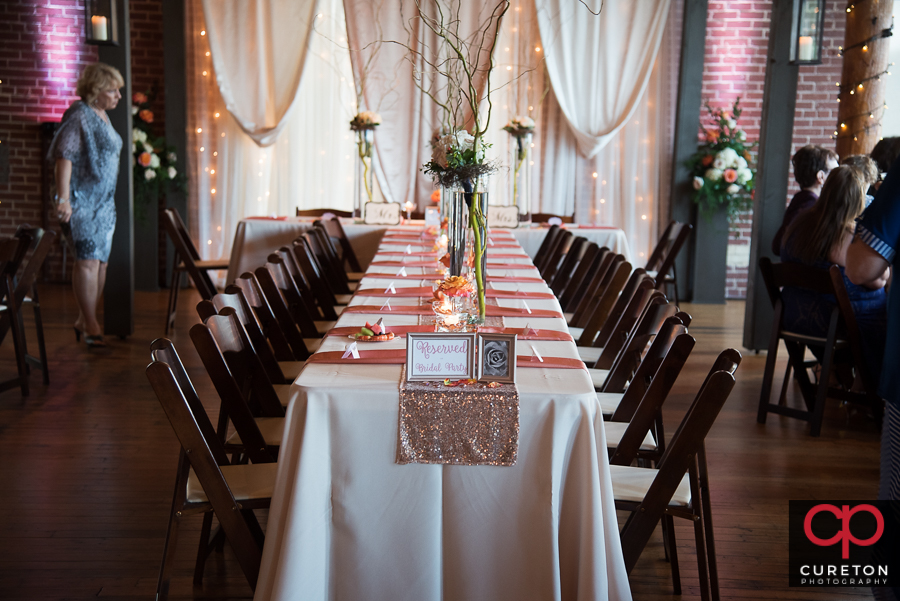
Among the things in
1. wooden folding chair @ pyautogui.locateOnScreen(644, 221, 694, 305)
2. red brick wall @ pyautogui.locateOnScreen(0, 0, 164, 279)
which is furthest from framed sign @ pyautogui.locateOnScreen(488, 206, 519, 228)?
red brick wall @ pyautogui.locateOnScreen(0, 0, 164, 279)

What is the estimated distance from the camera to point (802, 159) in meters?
5.11

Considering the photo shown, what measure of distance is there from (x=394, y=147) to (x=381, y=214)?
1.72 metres

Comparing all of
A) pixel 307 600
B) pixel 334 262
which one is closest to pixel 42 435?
pixel 334 262

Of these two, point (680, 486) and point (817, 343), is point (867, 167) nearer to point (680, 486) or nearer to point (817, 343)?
point (817, 343)

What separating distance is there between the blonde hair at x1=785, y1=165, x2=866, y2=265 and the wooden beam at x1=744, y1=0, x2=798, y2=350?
1492 millimetres

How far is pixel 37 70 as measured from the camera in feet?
26.6

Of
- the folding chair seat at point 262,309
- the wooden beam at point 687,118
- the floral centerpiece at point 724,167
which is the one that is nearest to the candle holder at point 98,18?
the folding chair seat at point 262,309

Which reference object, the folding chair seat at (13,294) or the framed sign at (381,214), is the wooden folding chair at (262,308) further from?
the framed sign at (381,214)

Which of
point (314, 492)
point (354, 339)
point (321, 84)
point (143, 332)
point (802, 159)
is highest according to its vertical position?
point (321, 84)

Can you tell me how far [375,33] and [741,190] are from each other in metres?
3.88

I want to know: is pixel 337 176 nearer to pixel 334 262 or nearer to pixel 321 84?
pixel 321 84

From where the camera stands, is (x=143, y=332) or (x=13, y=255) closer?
(x=13, y=255)

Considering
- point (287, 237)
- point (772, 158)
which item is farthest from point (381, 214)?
point (772, 158)

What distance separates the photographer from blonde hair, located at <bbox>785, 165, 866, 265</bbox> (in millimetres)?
4098
